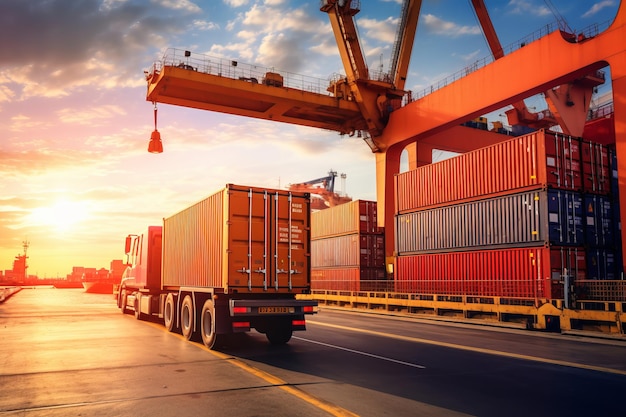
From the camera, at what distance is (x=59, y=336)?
14562 mm

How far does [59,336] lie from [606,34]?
21.3 m

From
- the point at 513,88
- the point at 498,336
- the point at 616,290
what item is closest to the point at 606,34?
the point at 513,88

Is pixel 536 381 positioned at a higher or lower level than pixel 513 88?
lower

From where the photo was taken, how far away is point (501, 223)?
19828 mm

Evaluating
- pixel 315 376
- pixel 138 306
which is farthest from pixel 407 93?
pixel 315 376

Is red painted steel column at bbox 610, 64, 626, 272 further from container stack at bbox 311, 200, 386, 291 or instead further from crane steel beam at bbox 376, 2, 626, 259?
container stack at bbox 311, 200, 386, 291

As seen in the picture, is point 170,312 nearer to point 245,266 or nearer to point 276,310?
point 245,266

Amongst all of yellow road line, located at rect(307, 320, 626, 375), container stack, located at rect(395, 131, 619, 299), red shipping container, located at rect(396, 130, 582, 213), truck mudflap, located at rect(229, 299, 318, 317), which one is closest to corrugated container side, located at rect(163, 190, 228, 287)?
truck mudflap, located at rect(229, 299, 318, 317)

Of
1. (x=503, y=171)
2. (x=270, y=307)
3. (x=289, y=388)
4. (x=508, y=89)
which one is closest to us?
(x=289, y=388)

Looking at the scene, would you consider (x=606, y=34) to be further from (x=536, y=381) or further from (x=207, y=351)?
(x=207, y=351)

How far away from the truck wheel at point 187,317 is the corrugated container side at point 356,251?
714 inches

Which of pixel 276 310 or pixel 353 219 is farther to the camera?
pixel 353 219

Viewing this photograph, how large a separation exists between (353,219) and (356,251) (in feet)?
6.60

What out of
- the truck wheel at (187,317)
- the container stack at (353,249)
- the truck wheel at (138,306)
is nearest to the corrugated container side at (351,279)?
the container stack at (353,249)
